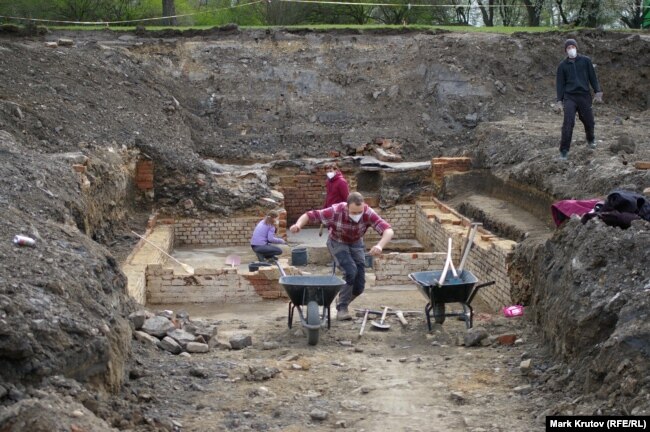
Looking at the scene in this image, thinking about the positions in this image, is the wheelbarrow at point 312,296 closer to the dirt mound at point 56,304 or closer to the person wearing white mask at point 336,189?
the dirt mound at point 56,304

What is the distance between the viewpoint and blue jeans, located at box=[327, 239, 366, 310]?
366 inches

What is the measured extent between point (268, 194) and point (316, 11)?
58.0 feet

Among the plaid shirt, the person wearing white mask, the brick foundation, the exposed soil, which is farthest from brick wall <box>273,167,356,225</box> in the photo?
the plaid shirt

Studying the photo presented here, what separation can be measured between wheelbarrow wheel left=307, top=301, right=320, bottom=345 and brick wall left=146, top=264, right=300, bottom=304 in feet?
8.87

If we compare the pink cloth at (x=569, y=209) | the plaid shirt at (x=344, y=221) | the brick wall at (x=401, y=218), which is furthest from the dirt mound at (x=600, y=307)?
the brick wall at (x=401, y=218)

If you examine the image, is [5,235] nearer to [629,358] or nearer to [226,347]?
[226,347]

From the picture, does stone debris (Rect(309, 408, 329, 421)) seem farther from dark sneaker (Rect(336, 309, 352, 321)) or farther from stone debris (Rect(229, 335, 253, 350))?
dark sneaker (Rect(336, 309, 352, 321))

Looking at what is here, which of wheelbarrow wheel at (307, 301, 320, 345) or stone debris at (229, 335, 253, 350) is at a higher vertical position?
wheelbarrow wheel at (307, 301, 320, 345)

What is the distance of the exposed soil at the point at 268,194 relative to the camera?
603 centimetres

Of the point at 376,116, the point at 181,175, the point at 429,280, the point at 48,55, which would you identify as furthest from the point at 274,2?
the point at 429,280

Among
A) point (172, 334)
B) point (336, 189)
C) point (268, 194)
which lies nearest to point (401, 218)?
point (268, 194)

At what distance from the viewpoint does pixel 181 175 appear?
1580 centimetres

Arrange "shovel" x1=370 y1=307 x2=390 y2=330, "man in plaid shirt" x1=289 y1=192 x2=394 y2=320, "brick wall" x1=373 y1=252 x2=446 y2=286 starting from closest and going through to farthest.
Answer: "man in plaid shirt" x1=289 y1=192 x2=394 y2=320, "shovel" x1=370 y1=307 x2=390 y2=330, "brick wall" x1=373 y1=252 x2=446 y2=286

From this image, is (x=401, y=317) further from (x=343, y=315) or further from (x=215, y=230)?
(x=215, y=230)
